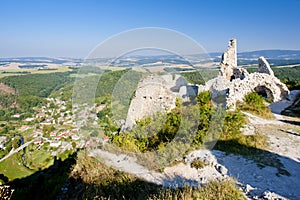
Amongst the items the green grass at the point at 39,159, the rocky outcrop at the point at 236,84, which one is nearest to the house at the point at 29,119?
the green grass at the point at 39,159

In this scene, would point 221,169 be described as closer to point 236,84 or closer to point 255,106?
point 255,106

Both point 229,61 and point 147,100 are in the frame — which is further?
point 229,61

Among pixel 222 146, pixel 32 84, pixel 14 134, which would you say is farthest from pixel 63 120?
pixel 32 84

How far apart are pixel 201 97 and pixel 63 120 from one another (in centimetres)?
3049

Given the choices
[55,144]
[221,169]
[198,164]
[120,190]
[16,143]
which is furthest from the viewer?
[16,143]

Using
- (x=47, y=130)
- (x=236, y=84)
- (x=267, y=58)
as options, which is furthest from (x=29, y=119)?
(x=267, y=58)

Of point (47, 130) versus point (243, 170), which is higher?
point (243, 170)

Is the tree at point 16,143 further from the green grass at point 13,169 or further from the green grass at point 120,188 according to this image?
the green grass at point 120,188

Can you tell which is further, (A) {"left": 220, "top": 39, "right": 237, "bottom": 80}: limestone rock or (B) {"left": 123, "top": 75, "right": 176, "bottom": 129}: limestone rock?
(A) {"left": 220, "top": 39, "right": 237, "bottom": 80}: limestone rock

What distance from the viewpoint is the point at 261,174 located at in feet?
16.2

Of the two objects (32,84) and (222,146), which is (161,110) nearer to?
(222,146)

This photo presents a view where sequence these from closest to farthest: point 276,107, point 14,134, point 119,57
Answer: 1. point 119,57
2. point 276,107
3. point 14,134

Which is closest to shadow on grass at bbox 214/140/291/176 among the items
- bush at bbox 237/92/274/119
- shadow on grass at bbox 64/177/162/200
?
shadow on grass at bbox 64/177/162/200

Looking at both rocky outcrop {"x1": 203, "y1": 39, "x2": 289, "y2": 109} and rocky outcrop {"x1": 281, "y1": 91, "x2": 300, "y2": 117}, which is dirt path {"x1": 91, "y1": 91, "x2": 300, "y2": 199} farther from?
rocky outcrop {"x1": 281, "y1": 91, "x2": 300, "y2": 117}
